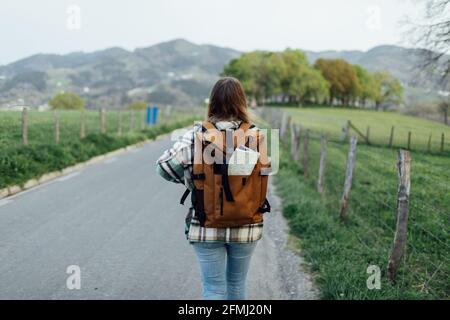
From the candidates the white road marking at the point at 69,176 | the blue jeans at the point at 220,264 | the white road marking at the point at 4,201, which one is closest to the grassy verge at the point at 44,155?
the white road marking at the point at 69,176

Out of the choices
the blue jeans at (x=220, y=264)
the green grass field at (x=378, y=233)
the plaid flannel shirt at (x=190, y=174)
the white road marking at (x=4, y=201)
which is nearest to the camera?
the plaid flannel shirt at (x=190, y=174)

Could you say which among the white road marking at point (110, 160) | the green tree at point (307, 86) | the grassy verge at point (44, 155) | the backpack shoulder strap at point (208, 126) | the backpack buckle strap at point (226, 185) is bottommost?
the white road marking at point (110, 160)

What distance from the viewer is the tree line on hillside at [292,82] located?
304 ft

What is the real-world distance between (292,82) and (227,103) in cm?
9473

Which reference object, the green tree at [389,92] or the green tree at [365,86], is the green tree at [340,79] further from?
the green tree at [389,92]

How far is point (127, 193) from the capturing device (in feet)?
32.7

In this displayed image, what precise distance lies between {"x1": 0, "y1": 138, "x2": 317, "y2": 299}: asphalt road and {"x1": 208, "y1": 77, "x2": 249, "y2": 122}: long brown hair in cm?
227

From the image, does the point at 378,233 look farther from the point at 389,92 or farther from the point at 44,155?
the point at 389,92

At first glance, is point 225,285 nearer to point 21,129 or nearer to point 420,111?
point 420,111

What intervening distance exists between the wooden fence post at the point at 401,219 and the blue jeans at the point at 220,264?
2.57 m

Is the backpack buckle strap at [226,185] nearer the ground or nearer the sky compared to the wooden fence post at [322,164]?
nearer the sky

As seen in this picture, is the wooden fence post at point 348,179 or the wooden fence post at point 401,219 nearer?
the wooden fence post at point 401,219

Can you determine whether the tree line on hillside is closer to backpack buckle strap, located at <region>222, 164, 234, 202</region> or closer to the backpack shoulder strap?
the backpack shoulder strap

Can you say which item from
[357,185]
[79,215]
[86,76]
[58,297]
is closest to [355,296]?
[58,297]
